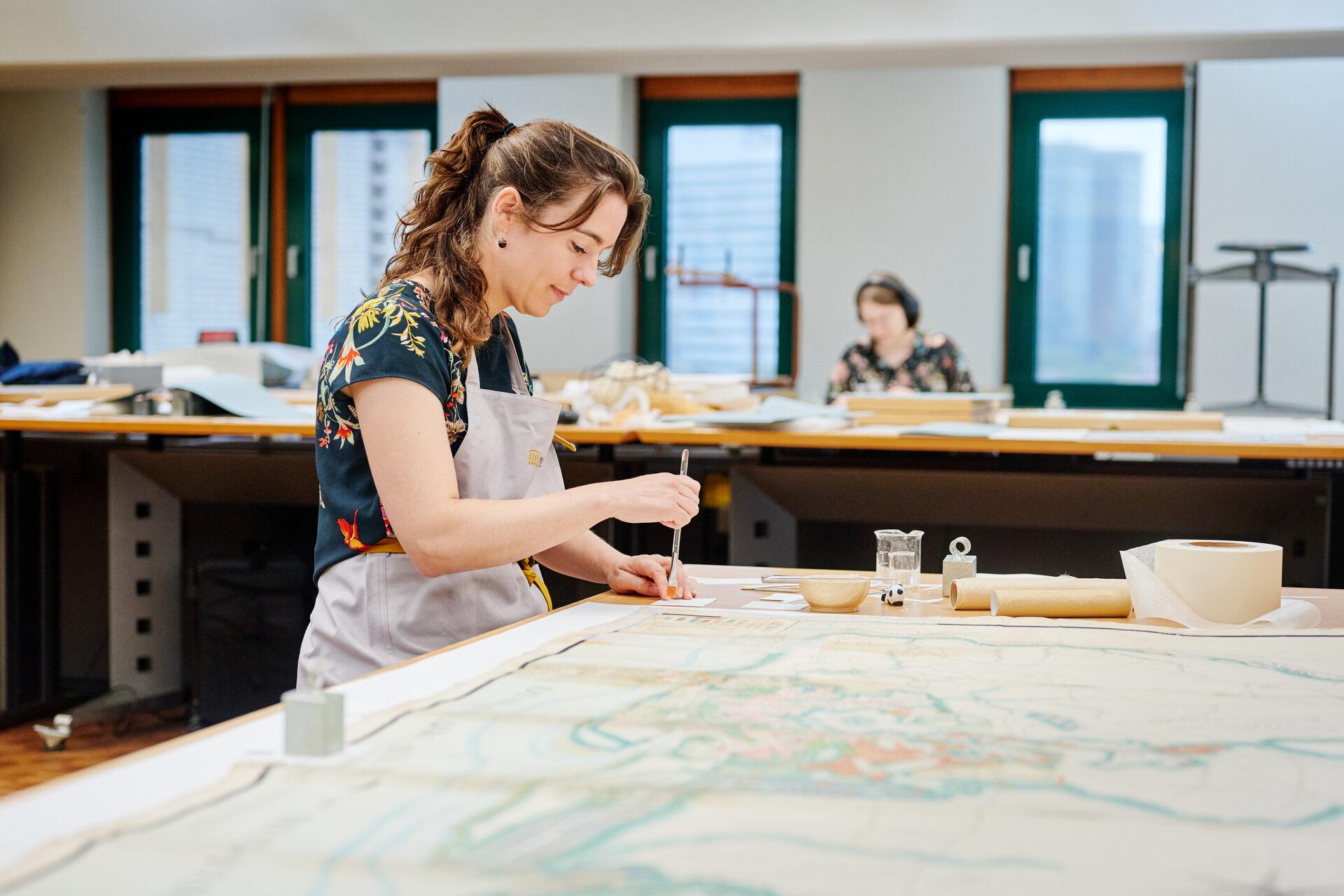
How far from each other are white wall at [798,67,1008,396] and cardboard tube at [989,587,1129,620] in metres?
4.35

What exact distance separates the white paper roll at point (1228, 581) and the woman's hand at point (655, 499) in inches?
21.1

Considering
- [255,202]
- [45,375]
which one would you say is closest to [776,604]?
[45,375]

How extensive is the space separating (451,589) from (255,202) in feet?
18.3

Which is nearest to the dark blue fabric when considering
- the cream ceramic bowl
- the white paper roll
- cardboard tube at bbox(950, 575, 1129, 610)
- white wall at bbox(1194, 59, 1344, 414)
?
the cream ceramic bowl

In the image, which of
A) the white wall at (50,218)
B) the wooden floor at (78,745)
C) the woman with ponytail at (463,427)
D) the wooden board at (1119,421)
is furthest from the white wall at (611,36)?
the woman with ponytail at (463,427)

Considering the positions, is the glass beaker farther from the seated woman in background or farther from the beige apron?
the seated woman in background

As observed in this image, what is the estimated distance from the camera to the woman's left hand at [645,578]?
1544mm

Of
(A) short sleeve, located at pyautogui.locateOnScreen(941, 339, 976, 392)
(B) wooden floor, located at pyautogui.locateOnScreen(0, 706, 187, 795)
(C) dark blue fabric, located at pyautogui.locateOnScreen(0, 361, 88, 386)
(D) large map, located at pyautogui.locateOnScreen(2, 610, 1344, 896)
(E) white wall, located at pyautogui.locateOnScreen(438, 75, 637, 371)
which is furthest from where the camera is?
(E) white wall, located at pyautogui.locateOnScreen(438, 75, 637, 371)

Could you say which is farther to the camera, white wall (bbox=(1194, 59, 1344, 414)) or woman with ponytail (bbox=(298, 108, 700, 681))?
white wall (bbox=(1194, 59, 1344, 414))

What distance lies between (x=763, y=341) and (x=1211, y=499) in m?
3.15

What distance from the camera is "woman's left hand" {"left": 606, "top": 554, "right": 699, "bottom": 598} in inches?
60.8

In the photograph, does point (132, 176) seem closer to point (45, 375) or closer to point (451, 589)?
point (45, 375)

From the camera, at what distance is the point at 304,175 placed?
646 cm

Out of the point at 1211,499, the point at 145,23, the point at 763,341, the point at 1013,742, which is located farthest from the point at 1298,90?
the point at 1013,742
